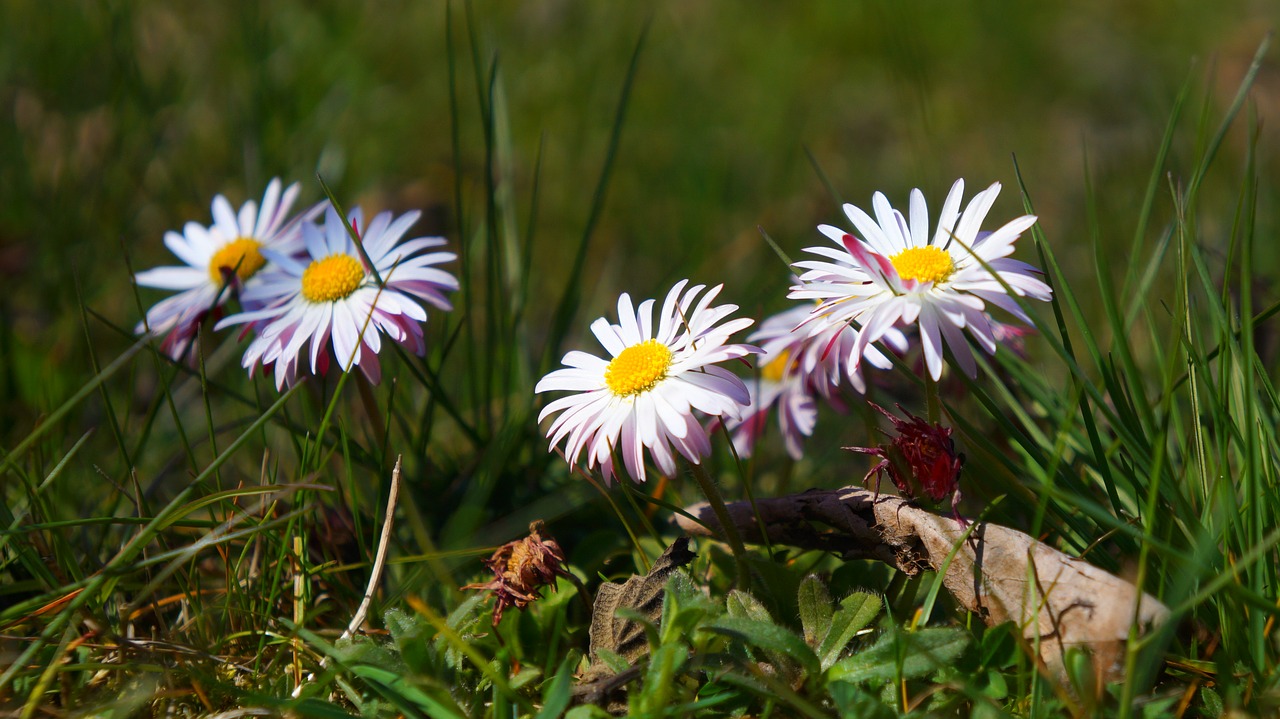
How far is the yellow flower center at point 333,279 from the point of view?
184cm

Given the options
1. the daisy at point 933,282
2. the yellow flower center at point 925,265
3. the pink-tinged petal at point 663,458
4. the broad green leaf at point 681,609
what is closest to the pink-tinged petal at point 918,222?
the daisy at point 933,282

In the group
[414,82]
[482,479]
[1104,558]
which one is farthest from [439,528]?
[414,82]

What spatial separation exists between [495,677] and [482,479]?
27.0 inches

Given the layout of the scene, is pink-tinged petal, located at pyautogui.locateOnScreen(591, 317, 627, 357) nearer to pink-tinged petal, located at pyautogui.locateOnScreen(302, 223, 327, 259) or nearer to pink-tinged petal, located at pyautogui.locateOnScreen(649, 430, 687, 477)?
pink-tinged petal, located at pyautogui.locateOnScreen(649, 430, 687, 477)

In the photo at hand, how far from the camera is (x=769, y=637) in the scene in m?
1.34

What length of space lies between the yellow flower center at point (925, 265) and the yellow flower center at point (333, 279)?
3.38ft

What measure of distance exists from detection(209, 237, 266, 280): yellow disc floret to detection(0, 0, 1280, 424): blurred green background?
2.04ft

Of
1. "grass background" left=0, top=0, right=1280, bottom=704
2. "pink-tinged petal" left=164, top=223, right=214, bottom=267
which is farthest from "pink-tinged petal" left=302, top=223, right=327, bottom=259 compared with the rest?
"pink-tinged petal" left=164, top=223, right=214, bottom=267

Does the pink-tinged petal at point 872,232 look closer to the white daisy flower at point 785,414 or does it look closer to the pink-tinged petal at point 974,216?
the pink-tinged petal at point 974,216

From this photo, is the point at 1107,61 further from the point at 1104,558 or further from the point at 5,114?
the point at 5,114

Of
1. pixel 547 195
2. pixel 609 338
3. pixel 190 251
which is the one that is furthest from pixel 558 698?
pixel 547 195

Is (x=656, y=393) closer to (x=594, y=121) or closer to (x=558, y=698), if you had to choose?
(x=558, y=698)

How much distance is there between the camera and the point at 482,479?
192 cm

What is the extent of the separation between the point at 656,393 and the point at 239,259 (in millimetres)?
1130
